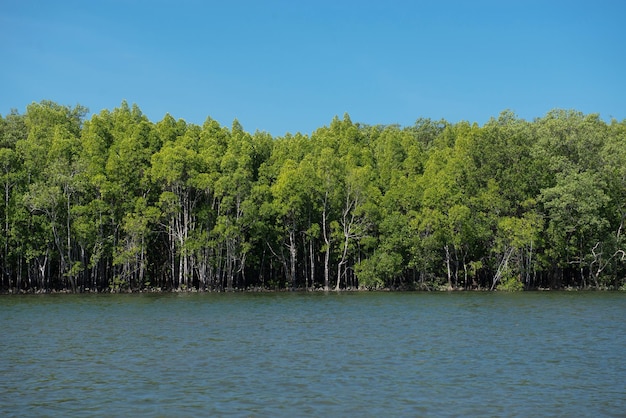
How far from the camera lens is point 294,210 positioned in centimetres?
7238

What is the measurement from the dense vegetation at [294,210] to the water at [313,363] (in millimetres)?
23163

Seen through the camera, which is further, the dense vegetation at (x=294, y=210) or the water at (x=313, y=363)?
the dense vegetation at (x=294, y=210)

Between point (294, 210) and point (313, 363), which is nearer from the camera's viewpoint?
point (313, 363)

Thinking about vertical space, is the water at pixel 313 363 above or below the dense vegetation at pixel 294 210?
below

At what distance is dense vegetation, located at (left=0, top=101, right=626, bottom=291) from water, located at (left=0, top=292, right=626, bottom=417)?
23.2 metres

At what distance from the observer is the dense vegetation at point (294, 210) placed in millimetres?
66125

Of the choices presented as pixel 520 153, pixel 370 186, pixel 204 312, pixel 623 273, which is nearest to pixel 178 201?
pixel 370 186

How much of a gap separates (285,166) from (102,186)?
62.3ft

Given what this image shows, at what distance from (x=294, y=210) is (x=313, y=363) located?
1918 inches

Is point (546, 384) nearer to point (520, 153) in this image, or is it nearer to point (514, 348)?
point (514, 348)

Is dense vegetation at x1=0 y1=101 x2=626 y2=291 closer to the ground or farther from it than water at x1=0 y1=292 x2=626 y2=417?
farther from it

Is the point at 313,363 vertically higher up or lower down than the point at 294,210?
lower down

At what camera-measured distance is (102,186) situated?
66.2 m

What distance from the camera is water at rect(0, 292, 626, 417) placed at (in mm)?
17641
